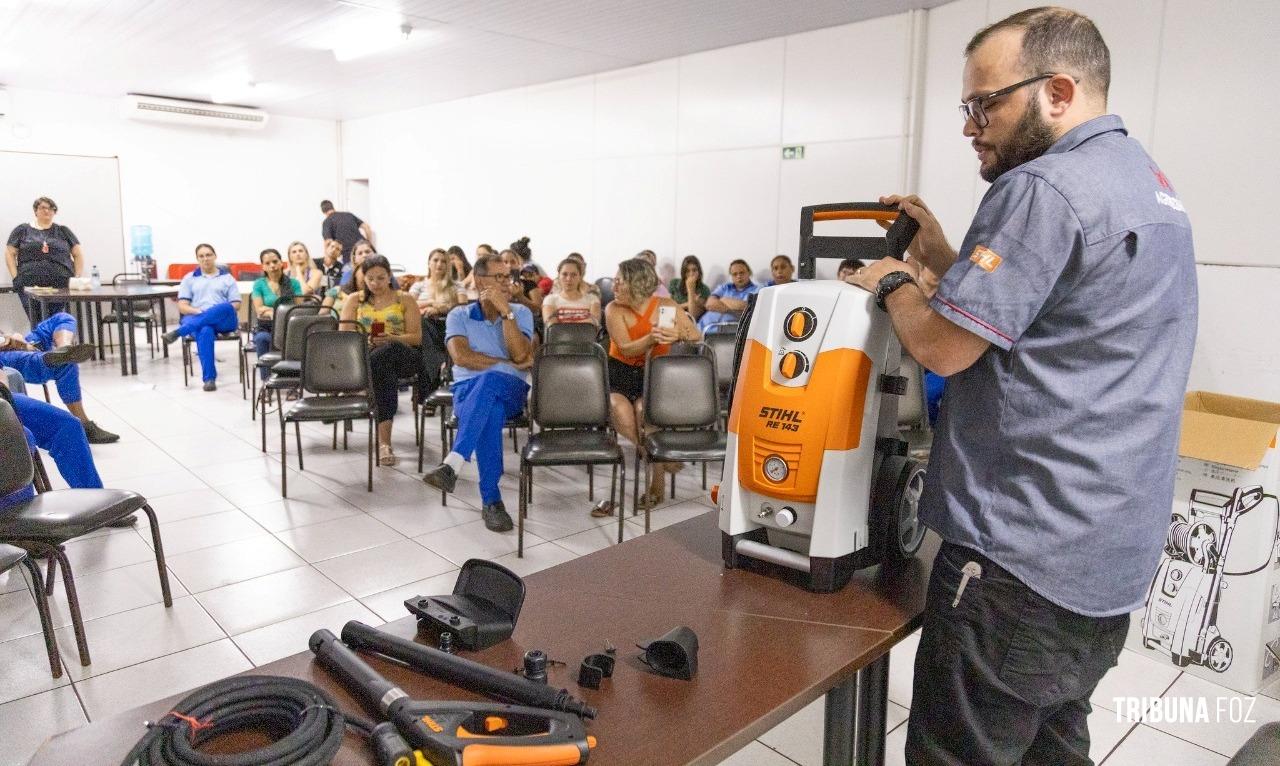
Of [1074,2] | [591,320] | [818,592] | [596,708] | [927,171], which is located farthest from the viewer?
[927,171]

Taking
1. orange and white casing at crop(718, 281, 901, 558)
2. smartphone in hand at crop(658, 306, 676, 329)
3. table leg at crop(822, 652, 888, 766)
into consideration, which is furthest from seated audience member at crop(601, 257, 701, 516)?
orange and white casing at crop(718, 281, 901, 558)

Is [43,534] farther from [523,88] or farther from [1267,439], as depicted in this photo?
[523,88]

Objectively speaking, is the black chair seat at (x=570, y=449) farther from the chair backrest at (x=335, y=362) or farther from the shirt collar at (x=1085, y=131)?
the shirt collar at (x=1085, y=131)

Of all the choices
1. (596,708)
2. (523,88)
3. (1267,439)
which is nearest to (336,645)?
(596,708)

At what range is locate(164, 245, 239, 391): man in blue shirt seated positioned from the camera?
7.29 m

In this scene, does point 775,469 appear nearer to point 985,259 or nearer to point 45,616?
point 985,259

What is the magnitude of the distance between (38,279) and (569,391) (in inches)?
294

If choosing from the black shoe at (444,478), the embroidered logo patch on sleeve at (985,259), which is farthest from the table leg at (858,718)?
the black shoe at (444,478)

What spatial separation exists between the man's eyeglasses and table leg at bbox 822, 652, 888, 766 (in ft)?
3.34

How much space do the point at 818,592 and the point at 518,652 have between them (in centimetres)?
56

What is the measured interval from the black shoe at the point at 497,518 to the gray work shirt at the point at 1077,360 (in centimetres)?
304

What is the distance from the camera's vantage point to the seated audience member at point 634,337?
441cm

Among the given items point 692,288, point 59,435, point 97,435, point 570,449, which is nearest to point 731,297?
point 692,288

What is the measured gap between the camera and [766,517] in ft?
4.90
